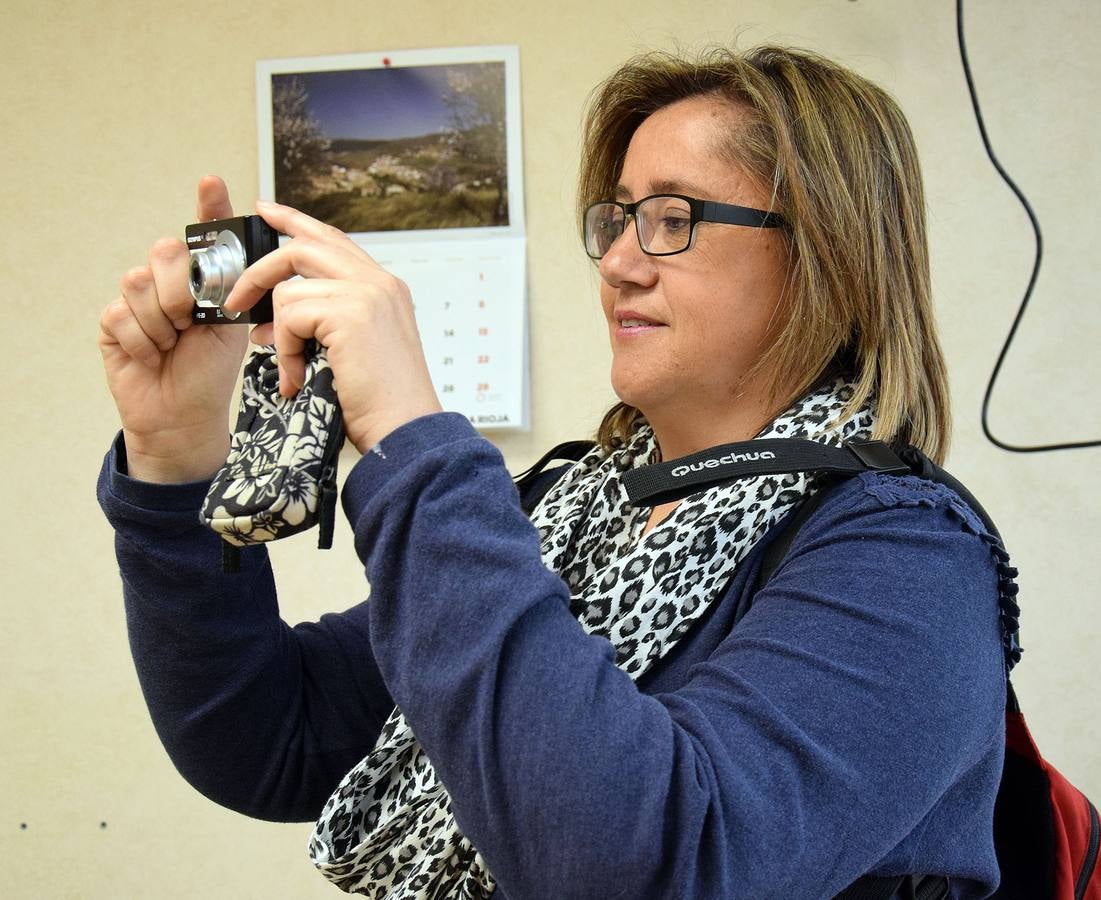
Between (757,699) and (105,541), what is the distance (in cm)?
136

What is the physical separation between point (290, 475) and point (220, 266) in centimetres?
20

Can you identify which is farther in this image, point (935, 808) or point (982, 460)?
point (982, 460)

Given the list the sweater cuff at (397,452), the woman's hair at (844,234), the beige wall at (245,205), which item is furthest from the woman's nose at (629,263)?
the beige wall at (245,205)

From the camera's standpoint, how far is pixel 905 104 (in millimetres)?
1617

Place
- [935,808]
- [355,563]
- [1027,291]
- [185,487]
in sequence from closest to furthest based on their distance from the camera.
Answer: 1. [935,808]
2. [185,487]
3. [1027,291]
4. [355,563]

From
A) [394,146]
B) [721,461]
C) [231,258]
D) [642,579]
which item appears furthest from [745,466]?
[394,146]

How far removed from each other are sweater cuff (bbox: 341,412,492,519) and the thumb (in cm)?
31

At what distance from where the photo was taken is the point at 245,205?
67.0 inches

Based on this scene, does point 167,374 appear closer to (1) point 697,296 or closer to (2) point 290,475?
(2) point 290,475

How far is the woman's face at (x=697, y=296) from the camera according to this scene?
95 centimetres

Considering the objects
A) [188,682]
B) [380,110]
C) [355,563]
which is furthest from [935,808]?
[380,110]

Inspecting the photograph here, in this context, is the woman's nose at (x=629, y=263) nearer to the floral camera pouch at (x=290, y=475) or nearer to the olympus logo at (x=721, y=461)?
the olympus logo at (x=721, y=461)

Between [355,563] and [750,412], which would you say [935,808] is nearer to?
[750,412]

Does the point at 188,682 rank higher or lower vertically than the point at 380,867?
higher
